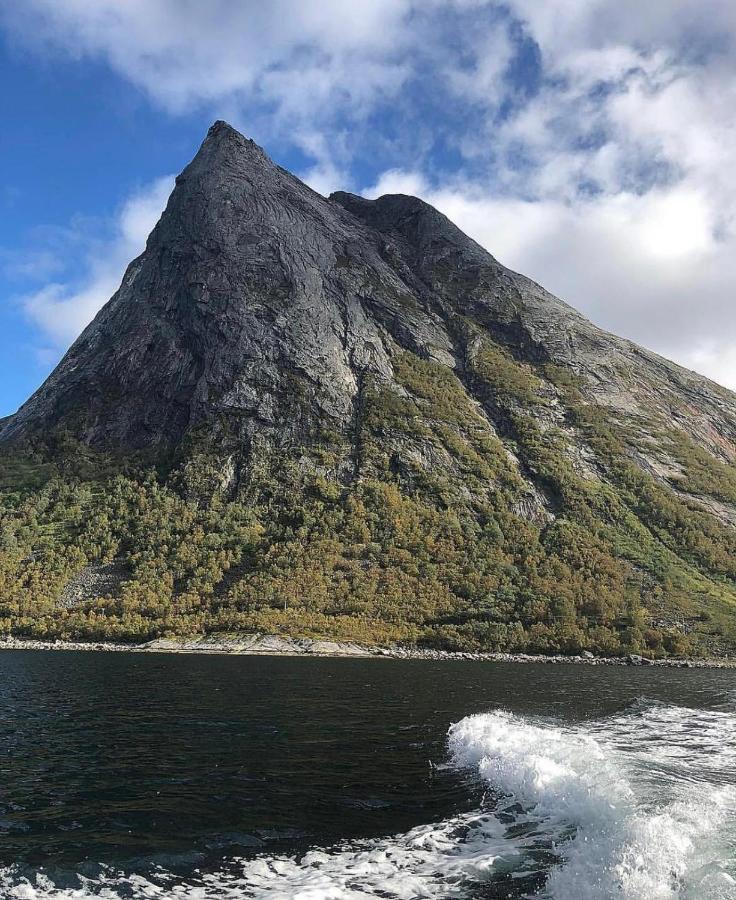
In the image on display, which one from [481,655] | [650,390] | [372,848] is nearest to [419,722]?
[372,848]

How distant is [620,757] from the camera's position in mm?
26547

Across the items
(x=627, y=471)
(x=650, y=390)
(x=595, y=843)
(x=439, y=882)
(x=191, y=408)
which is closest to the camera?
(x=439, y=882)

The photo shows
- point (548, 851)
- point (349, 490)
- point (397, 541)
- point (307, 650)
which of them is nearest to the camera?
point (548, 851)

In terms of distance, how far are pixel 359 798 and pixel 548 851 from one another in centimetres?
753

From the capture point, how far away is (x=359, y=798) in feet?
72.3

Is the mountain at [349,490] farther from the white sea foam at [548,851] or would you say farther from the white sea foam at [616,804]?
the white sea foam at [548,851]

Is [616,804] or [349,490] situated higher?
[349,490]

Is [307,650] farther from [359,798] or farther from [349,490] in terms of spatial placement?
[359,798]

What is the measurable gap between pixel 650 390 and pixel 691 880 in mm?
200447

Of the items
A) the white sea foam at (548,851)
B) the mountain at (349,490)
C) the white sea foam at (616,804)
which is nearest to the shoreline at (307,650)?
the mountain at (349,490)

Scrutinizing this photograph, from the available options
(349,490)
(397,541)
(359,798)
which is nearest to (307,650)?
(397,541)

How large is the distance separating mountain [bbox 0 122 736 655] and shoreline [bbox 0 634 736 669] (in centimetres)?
416

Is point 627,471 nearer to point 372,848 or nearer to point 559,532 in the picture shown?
→ point 559,532

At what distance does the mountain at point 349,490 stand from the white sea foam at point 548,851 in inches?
3403
